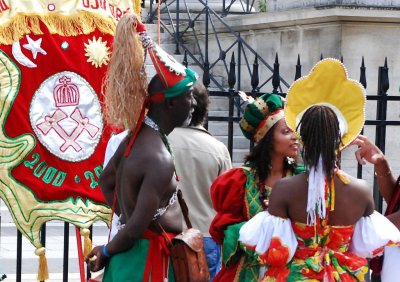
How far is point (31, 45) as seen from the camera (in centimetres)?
639

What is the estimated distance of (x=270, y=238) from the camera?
16.1 feet

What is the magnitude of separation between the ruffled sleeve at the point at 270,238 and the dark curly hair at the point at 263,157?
1.94 ft

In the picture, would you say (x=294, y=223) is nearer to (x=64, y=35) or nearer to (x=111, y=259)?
(x=111, y=259)

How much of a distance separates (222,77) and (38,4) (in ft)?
23.3

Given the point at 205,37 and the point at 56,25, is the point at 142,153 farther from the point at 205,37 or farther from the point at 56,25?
the point at 205,37

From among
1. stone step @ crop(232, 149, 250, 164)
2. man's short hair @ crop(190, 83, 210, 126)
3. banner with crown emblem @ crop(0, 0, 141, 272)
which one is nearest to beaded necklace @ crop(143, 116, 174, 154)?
man's short hair @ crop(190, 83, 210, 126)

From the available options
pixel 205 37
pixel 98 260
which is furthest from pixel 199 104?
pixel 205 37

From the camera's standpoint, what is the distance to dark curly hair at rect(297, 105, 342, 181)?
4871 millimetres

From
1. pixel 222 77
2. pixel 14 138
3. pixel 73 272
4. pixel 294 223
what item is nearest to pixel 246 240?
pixel 294 223

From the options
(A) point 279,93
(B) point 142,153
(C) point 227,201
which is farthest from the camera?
(A) point 279,93

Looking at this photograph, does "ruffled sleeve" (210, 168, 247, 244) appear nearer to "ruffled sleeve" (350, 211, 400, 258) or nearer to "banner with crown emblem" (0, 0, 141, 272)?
"ruffled sleeve" (350, 211, 400, 258)

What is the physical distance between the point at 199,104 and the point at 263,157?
0.66 m

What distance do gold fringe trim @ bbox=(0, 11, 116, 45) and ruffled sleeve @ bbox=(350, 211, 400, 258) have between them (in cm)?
238

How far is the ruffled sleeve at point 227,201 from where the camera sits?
18.2 ft
